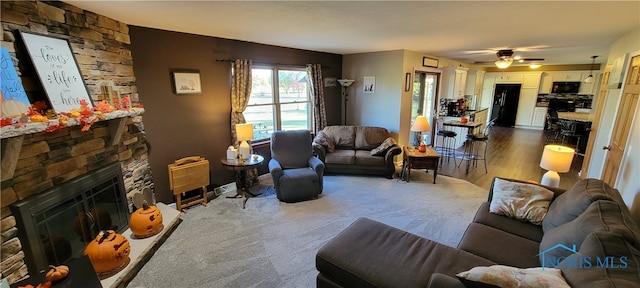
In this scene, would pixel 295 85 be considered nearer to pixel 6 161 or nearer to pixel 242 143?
pixel 242 143

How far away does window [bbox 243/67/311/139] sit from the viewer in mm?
4324

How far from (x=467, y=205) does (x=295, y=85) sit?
135 inches

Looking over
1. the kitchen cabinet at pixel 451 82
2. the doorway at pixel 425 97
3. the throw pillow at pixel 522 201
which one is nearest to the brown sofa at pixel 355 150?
the doorway at pixel 425 97

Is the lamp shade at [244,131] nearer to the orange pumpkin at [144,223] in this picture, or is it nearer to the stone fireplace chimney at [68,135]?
the stone fireplace chimney at [68,135]

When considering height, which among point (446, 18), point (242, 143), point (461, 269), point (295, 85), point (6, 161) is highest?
point (446, 18)

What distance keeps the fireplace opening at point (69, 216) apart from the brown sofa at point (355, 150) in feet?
9.16

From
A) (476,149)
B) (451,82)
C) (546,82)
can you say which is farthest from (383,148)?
(546,82)

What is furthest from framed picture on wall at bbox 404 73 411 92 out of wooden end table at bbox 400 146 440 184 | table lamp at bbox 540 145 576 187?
table lamp at bbox 540 145 576 187

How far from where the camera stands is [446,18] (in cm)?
255

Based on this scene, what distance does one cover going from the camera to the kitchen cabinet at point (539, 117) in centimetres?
911

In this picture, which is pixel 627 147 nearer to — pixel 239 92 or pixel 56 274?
pixel 239 92

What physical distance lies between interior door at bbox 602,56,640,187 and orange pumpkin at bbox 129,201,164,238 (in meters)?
4.68

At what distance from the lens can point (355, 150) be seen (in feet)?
16.1

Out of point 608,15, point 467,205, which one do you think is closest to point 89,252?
point 467,205
